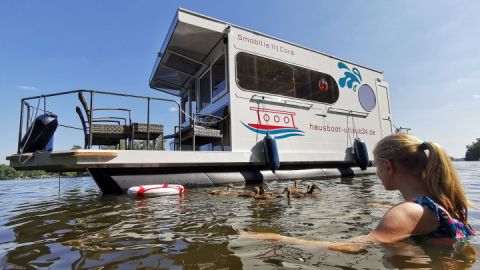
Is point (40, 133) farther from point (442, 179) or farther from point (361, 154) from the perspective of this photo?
point (361, 154)

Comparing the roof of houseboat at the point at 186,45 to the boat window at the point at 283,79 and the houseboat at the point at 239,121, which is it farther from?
the boat window at the point at 283,79

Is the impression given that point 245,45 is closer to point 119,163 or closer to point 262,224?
point 119,163

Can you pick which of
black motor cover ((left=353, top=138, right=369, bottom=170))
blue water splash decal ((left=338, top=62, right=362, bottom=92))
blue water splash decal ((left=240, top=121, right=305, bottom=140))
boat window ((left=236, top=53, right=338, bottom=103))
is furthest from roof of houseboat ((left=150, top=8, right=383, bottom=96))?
black motor cover ((left=353, top=138, right=369, bottom=170))

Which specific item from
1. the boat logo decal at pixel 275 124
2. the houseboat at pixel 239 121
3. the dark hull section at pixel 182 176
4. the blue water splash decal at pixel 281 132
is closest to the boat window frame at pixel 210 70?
the houseboat at pixel 239 121

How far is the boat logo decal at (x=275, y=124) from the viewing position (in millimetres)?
8906

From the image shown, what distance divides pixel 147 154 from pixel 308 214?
13.6 ft

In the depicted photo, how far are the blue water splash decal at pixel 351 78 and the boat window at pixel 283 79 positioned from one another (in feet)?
1.78

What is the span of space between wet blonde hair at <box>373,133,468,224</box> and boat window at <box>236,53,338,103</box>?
282 inches

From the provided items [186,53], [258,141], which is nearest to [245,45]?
[186,53]

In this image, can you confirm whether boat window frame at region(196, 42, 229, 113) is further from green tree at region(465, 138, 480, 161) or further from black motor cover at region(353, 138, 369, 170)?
green tree at region(465, 138, 480, 161)

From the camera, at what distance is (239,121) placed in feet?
28.1

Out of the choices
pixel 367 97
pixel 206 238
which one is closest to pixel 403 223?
pixel 206 238

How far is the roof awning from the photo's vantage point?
27.1 feet

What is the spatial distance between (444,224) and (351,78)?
1069 cm
